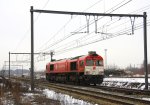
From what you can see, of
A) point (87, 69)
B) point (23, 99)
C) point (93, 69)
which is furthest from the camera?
point (93, 69)

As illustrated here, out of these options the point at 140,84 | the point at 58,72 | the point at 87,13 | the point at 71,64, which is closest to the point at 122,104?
the point at 87,13

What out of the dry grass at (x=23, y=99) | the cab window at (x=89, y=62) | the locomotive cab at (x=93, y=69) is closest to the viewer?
the dry grass at (x=23, y=99)

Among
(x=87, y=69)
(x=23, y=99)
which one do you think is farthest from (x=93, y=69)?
(x=23, y=99)

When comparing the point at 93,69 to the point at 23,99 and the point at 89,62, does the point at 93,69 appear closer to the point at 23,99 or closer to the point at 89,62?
the point at 89,62

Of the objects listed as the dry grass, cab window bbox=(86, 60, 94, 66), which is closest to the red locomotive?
cab window bbox=(86, 60, 94, 66)

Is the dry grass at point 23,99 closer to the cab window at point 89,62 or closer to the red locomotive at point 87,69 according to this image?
the red locomotive at point 87,69

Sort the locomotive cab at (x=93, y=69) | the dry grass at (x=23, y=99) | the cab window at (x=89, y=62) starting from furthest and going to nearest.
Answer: the cab window at (x=89, y=62) < the locomotive cab at (x=93, y=69) < the dry grass at (x=23, y=99)

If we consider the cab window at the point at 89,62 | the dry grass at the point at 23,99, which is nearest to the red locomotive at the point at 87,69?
the cab window at the point at 89,62

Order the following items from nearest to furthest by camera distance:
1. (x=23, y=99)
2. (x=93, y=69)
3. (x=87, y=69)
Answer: (x=23, y=99) → (x=87, y=69) → (x=93, y=69)

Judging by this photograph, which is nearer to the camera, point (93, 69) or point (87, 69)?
point (87, 69)

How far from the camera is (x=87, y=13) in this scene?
27.5 m

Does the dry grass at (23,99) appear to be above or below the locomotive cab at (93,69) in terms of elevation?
below

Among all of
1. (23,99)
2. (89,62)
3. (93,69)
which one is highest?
(89,62)

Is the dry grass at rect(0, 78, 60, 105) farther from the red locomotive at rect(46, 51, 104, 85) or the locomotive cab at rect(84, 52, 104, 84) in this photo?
the locomotive cab at rect(84, 52, 104, 84)
